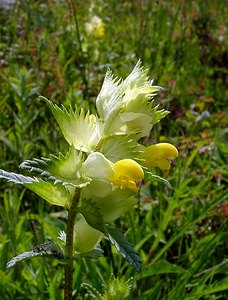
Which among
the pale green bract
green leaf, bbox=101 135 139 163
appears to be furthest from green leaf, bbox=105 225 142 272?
green leaf, bbox=101 135 139 163

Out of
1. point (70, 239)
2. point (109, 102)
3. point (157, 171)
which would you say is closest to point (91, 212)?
point (70, 239)

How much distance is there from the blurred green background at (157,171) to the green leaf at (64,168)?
0.19m

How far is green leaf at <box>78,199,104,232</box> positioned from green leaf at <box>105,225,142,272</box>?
0.02m

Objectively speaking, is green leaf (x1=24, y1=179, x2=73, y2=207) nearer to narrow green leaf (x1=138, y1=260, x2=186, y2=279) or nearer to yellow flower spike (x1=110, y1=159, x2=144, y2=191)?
yellow flower spike (x1=110, y1=159, x2=144, y2=191)

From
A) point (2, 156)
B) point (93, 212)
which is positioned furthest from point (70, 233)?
point (2, 156)

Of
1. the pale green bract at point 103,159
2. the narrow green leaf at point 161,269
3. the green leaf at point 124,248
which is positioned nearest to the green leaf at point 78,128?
the pale green bract at point 103,159

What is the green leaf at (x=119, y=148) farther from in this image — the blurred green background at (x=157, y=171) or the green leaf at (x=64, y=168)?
the blurred green background at (x=157, y=171)

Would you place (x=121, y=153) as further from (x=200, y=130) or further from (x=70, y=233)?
(x=200, y=130)

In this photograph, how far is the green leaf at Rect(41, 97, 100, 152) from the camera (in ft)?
Answer: 2.60

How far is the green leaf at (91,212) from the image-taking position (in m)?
0.79

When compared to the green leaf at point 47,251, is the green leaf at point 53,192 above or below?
above

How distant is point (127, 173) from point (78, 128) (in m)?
0.12

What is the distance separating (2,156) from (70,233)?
1101 mm

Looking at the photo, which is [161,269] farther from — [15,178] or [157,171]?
[15,178]
